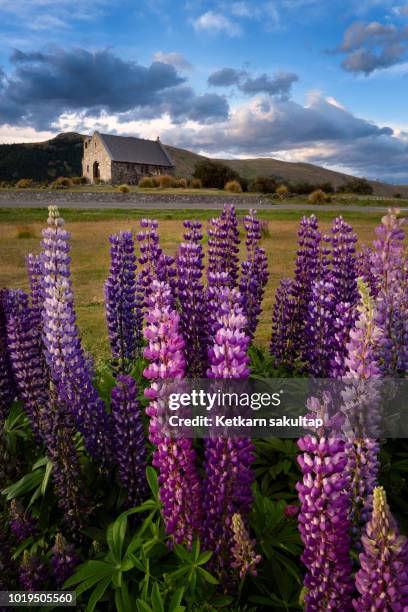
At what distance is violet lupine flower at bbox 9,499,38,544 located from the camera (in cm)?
292

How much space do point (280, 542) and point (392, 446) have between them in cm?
150

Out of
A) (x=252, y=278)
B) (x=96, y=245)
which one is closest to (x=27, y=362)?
(x=252, y=278)

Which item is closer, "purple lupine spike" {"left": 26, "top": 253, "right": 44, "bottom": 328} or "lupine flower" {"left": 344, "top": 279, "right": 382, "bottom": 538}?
"lupine flower" {"left": 344, "top": 279, "right": 382, "bottom": 538}

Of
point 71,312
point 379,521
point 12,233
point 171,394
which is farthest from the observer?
point 12,233

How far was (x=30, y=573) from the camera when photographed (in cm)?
258

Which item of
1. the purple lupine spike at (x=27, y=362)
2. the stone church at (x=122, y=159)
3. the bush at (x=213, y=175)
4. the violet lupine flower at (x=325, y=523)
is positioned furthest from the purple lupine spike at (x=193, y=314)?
the stone church at (x=122, y=159)

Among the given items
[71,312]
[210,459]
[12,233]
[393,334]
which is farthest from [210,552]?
[12,233]

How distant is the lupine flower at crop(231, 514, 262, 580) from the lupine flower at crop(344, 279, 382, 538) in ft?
1.63

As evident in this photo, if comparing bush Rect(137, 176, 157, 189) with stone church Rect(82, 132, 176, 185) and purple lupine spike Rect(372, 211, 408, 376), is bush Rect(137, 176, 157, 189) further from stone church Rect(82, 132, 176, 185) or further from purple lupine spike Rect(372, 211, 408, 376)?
purple lupine spike Rect(372, 211, 408, 376)

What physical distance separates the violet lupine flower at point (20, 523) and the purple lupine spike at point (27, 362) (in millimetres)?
551

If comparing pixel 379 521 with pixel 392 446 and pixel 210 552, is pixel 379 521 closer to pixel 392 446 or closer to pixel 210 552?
pixel 210 552

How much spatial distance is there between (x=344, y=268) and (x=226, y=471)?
2.67 meters

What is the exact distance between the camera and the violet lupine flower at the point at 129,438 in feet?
9.04

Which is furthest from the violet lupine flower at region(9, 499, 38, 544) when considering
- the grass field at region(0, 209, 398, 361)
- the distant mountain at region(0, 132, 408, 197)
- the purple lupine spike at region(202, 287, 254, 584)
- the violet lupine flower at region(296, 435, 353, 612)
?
the distant mountain at region(0, 132, 408, 197)
